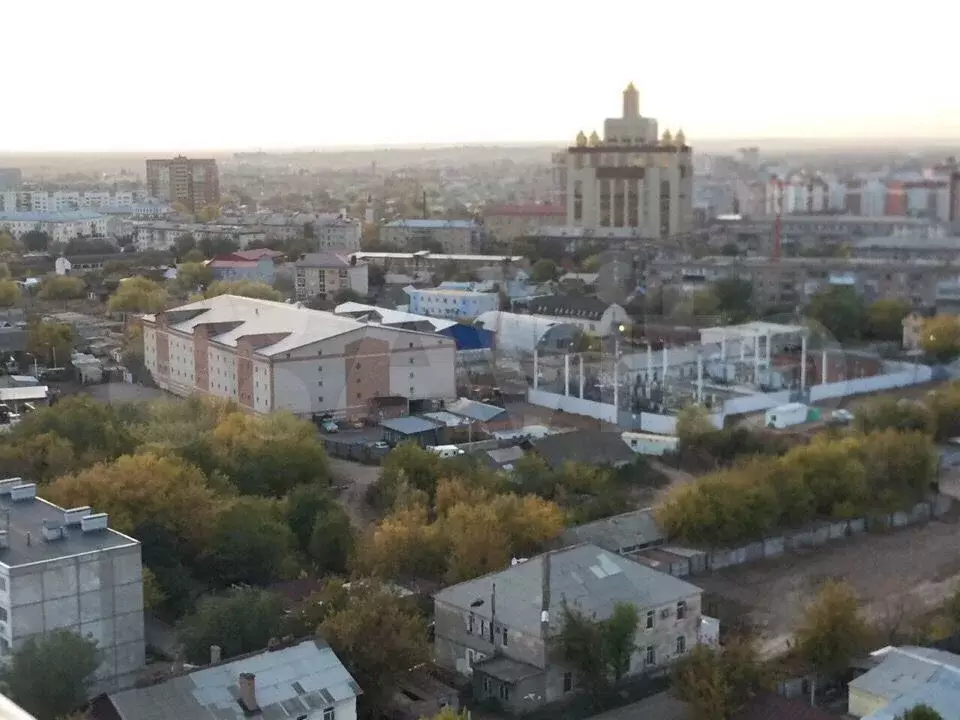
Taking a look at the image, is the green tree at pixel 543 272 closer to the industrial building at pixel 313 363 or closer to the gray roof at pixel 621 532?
the industrial building at pixel 313 363

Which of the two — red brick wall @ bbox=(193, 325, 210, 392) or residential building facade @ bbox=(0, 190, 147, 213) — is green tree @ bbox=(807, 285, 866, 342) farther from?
residential building facade @ bbox=(0, 190, 147, 213)

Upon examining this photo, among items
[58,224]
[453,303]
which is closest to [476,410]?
[453,303]

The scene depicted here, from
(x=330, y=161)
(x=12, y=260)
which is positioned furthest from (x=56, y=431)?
(x=330, y=161)

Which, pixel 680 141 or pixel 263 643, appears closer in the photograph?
pixel 263 643

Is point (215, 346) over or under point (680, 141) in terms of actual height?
under

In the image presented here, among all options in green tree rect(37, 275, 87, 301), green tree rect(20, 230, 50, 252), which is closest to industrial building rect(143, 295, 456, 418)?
green tree rect(37, 275, 87, 301)

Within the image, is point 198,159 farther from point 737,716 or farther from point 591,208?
point 737,716

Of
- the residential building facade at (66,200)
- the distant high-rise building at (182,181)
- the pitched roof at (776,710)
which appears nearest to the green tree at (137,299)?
the pitched roof at (776,710)
